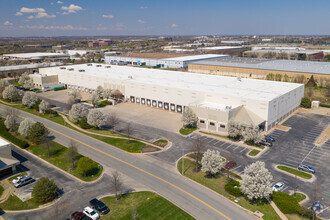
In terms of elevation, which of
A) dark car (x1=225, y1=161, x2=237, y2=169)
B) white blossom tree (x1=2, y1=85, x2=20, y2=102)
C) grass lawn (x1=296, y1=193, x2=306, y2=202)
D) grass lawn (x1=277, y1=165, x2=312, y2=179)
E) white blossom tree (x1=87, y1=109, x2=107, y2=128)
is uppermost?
white blossom tree (x1=2, y1=85, x2=20, y2=102)

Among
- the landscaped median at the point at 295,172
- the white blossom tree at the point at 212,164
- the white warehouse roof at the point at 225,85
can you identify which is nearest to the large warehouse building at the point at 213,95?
the white warehouse roof at the point at 225,85

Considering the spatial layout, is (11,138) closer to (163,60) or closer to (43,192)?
(43,192)

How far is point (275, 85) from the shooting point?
236 ft

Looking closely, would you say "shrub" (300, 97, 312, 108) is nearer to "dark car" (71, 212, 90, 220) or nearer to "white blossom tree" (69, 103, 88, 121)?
"white blossom tree" (69, 103, 88, 121)

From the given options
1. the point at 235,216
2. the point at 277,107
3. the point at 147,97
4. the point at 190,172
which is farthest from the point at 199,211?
the point at 147,97

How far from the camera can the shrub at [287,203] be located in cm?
2970

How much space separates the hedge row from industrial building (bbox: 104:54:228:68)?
99769 mm

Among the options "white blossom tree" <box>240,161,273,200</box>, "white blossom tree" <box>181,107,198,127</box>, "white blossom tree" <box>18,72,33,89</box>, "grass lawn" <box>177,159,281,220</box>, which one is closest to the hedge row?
"grass lawn" <box>177,159,281,220</box>

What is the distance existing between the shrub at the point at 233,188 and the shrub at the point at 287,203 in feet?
13.9

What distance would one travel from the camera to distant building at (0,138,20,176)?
39128 mm

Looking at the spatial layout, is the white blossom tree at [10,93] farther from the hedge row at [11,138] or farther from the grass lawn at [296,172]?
the grass lawn at [296,172]

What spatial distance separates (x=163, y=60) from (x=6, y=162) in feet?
→ 387

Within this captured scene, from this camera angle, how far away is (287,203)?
98.6 ft

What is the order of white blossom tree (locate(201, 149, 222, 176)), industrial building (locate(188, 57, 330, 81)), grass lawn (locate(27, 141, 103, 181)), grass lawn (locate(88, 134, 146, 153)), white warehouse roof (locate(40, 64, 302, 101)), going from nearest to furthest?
1. white blossom tree (locate(201, 149, 222, 176))
2. grass lawn (locate(27, 141, 103, 181))
3. grass lawn (locate(88, 134, 146, 153))
4. white warehouse roof (locate(40, 64, 302, 101))
5. industrial building (locate(188, 57, 330, 81))
